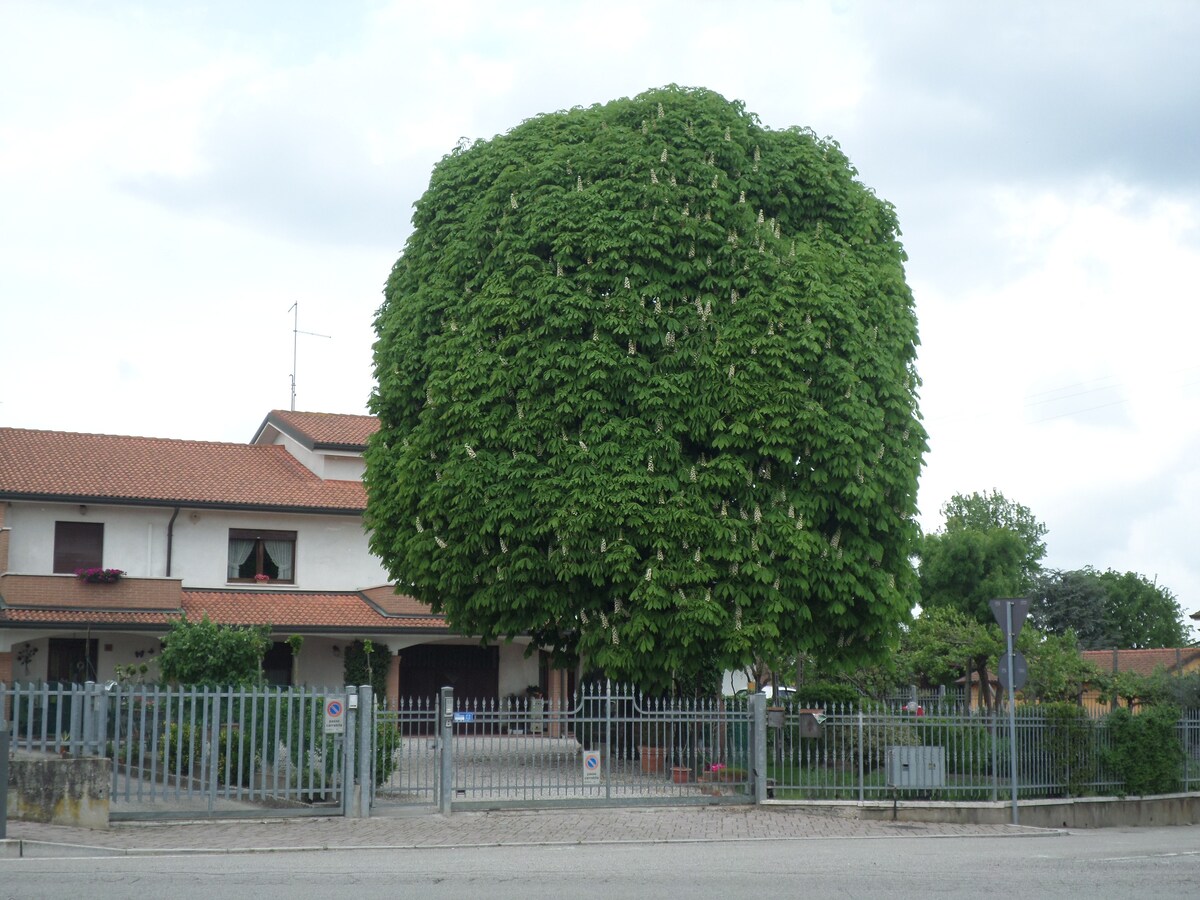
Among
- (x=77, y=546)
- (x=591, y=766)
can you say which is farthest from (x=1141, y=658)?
(x=591, y=766)

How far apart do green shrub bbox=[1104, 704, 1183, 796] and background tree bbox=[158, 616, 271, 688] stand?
14932mm

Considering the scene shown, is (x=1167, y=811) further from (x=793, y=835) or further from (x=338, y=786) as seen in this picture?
(x=338, y=786)

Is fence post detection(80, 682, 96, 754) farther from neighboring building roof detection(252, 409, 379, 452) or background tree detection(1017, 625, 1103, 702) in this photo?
background tree detection(1017, 625, 1103, 702)

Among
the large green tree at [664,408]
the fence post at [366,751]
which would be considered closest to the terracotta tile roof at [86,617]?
the large green tree at [664,408]

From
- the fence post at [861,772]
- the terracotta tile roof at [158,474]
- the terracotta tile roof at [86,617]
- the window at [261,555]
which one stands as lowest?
the fence post at [861,772]

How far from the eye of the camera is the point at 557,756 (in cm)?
2042

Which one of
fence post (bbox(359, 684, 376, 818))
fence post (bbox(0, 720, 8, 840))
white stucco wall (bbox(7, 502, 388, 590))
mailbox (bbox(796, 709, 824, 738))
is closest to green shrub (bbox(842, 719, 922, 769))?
mailbox (bbox(796, 709, 824, 738))

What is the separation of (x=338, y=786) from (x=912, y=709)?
10.0 meters

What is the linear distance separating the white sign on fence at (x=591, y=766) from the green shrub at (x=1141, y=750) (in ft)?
29.8

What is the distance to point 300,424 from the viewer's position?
40.3 m

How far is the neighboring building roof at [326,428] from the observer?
38.2 metres

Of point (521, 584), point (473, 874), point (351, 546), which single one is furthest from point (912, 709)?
point (351, 546)

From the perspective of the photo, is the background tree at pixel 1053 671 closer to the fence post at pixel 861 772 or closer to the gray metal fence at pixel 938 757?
the gray metal fence at pixel 938 757

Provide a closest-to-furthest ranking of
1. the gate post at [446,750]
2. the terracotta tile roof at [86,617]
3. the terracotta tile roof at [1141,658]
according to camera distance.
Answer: the gate post at [446,750], the terracotta tile roof at [86,617], the terracotta tile roof at [1141,658]
